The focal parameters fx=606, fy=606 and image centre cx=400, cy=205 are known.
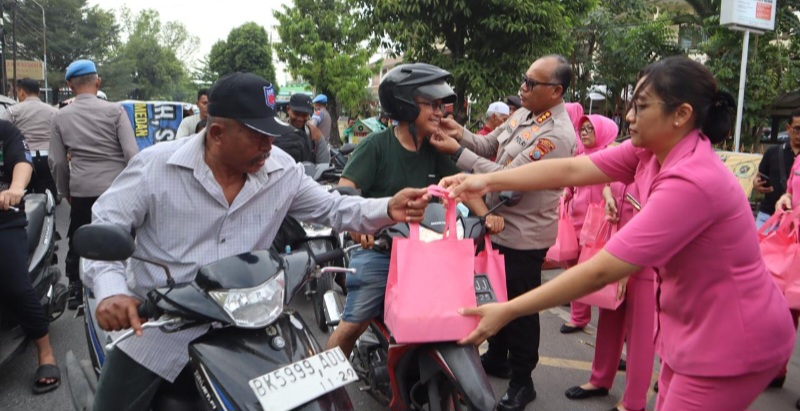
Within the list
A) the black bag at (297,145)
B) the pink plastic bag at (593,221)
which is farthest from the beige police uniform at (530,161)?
the black bag at (297,145)

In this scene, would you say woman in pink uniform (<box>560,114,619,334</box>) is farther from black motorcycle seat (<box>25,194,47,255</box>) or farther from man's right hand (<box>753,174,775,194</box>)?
black motorcycle seat (<box>25,194,47,255</box>)

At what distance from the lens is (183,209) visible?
6.88 ft

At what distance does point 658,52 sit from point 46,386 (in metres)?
11.9

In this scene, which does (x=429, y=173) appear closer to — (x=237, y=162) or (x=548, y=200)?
(x=548, y=200)

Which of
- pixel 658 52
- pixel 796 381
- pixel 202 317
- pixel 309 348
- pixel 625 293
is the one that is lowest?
pixel 796 381

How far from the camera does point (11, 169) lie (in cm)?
368

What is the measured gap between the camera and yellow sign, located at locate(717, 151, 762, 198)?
6.66m

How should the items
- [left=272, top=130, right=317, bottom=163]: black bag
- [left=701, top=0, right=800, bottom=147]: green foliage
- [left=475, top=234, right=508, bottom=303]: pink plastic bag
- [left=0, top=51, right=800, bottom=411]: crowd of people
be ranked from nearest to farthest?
1. [left=0, top=51, right=800, bottom=411]: crowd of people
2. [left=475, top=234, right=508, bottom=303]: pink plastic bag
3. [left=272, top=130, right=317, bottom=163]: black bag
4. [left=701, top=0, right=800, bottom=147]: green foliage

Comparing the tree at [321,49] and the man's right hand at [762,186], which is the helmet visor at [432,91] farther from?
the tree at [321,49]

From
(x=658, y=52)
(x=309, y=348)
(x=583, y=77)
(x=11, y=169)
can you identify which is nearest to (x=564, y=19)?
(x=658, y=52)

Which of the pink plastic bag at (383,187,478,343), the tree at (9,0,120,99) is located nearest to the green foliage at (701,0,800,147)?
the pink plastic bag at (383,187,478,343)

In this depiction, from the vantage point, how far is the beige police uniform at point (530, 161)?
3.36 meters

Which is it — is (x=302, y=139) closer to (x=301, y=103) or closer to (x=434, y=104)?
(x=301, y=103)

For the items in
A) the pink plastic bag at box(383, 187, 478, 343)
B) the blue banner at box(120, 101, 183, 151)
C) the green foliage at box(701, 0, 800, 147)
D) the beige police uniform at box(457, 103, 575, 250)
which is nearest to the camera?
the pink plastic bag at box(383, 187, 478, 343)
